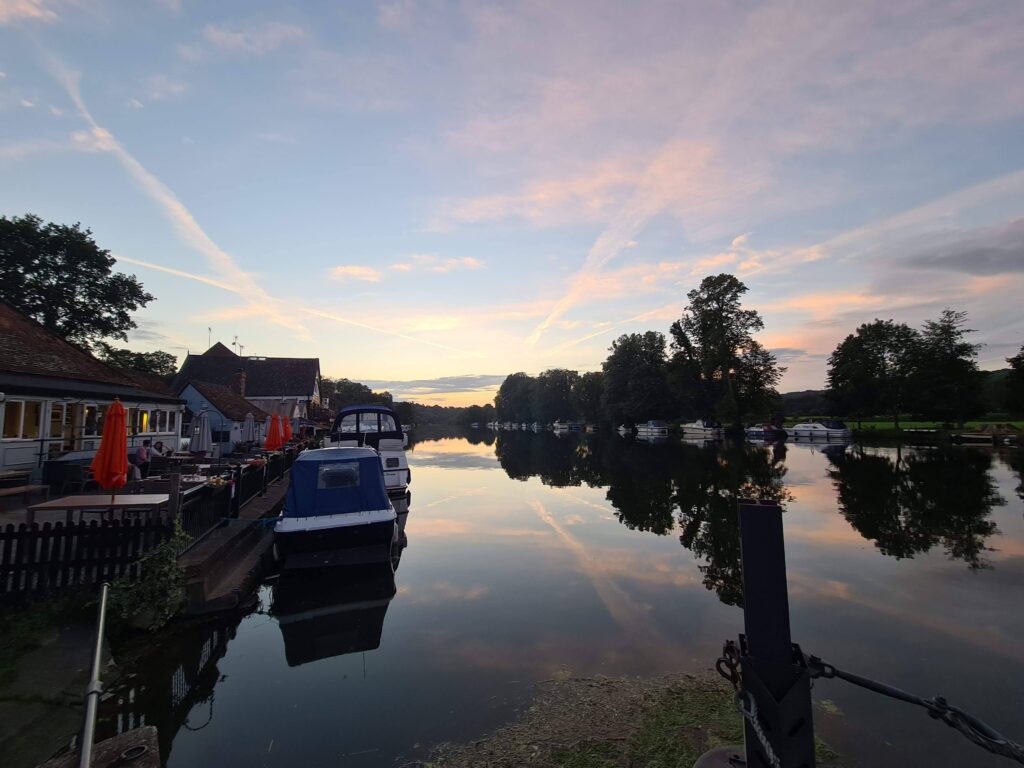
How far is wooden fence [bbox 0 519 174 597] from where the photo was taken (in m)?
7.38

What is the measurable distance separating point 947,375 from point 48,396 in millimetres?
72521

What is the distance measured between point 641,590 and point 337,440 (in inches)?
591

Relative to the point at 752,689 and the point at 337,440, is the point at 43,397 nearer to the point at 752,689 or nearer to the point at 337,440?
the point at 337,440

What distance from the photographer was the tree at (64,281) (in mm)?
32656

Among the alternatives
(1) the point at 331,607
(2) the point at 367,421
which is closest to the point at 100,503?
(1) the point at 331,607

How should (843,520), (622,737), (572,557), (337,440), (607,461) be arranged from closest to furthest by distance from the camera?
(622,737)
(572,557)
(843,520)
(337,440)
(607,461)

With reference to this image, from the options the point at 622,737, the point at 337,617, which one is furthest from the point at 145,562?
→ the point at 622,737

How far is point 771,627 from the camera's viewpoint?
10.7ft

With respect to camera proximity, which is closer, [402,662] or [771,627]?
[771,627]

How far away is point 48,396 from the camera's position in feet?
53.3

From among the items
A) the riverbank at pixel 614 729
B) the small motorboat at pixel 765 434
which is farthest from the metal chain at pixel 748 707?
the small motorboat at pixel 765 434

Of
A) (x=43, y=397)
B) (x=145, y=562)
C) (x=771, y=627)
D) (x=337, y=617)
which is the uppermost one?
(x=43, y=397)

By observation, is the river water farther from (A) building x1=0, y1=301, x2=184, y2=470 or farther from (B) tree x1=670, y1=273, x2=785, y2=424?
(B) tree x1=670, y1=273, x2=785, y2=424

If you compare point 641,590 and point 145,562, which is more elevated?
point 145,562
